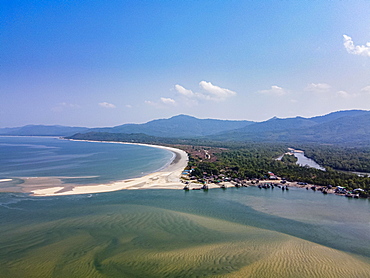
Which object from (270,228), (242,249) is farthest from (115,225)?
(270,228)

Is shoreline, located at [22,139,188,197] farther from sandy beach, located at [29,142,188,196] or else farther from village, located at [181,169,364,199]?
village, located at [181,169,364,199]

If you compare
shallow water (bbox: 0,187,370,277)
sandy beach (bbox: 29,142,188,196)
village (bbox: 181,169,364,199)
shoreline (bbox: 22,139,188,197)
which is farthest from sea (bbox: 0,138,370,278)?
village (bbox: 181,169,364,199)

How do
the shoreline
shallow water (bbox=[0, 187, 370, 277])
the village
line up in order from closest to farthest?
shallow water (bbox=[0, 187, 370, 277]) < the shoreline < the village

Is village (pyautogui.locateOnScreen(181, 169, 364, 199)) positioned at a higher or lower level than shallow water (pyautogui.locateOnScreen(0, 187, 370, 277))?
higher

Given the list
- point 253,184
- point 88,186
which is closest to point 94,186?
point 88,186

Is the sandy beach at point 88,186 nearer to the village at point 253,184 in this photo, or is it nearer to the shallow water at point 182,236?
the village at point 253,184

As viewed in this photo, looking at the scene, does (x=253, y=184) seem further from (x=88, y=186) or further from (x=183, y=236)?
(x=88, y=186)

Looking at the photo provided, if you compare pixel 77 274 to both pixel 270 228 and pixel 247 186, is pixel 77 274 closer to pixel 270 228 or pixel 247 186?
pixel 270 228
